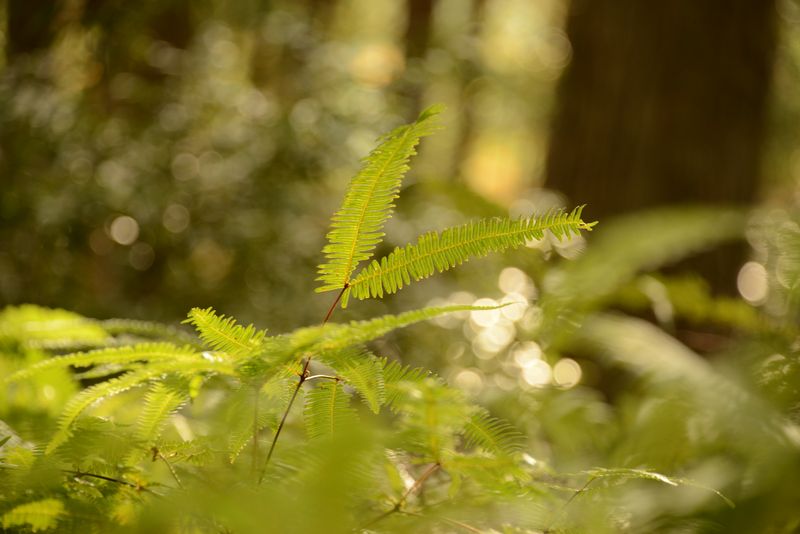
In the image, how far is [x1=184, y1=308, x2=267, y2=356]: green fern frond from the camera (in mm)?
579

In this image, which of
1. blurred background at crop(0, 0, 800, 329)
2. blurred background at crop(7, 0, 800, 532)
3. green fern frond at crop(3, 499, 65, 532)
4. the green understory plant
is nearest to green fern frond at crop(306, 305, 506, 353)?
the green understory plant

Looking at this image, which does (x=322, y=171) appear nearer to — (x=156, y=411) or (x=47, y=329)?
(x=47, y=329)

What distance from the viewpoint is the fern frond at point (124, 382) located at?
51 cm

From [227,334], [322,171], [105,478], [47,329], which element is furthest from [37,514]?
[322,171]

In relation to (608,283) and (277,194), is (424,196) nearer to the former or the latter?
(277,194)

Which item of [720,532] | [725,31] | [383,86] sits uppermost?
[725,31]

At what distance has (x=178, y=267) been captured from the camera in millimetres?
2357

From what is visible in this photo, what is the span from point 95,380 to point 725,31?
2.34 metres

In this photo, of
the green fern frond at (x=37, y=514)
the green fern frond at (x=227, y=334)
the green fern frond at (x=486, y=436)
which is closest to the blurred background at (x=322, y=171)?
the green fern frond at (x=486, y=436)

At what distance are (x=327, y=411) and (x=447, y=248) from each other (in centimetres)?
19

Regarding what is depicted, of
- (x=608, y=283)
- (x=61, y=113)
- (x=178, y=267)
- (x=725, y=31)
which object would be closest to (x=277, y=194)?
(x=178, y=267)

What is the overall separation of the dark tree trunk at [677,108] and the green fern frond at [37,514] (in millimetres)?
2141

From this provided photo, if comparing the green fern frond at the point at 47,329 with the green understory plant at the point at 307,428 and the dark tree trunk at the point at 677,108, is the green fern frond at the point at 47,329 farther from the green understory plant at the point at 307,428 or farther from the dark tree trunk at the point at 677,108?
the dark tree trunk at the point at 677,108

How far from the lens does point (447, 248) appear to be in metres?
0.58
